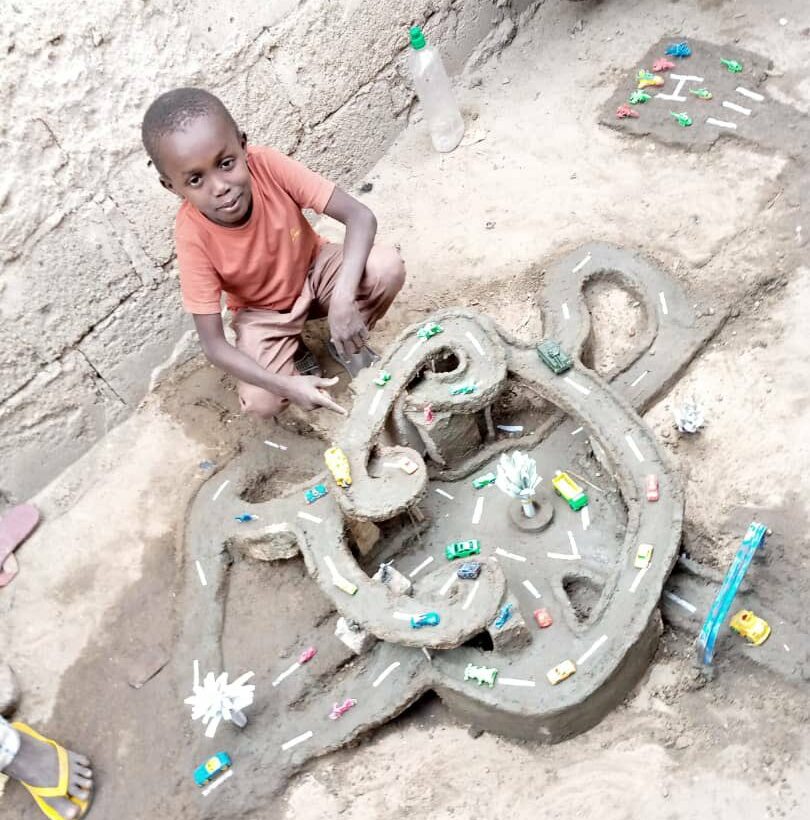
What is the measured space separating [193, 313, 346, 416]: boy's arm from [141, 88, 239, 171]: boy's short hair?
621 millimetres

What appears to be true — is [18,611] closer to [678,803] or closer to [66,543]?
[66,543]

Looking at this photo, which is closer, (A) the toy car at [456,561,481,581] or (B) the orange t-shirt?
(A) the toy car at [456,561,481,581]

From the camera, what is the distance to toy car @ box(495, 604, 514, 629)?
262 centimetres

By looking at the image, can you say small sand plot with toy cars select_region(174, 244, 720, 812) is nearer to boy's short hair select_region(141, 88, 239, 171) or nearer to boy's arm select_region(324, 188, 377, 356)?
boy's arm select_region(324, 188, 377, 356)

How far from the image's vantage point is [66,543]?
11.6 ft

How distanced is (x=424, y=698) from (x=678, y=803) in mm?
832

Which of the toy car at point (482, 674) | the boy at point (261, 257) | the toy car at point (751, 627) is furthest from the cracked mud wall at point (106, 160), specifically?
the toy car at point (751, 627)

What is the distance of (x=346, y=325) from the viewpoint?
330cm

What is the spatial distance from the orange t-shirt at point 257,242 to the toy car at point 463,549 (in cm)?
121

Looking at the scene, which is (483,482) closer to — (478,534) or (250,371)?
(478,534)

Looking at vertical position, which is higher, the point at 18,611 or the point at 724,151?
the point at 18,611

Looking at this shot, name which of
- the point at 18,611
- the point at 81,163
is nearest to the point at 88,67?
the point at 81,163

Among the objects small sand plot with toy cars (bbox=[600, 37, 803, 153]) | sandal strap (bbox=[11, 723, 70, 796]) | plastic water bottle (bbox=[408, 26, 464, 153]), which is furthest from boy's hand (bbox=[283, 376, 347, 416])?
small sand plot with toy cars (bbox=[600, 37, 803, 153])

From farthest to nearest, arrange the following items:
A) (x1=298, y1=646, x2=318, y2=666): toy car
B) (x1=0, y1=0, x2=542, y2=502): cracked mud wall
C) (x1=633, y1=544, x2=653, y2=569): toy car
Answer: (x1=0, y1=0, x2=542, y2=502): cracked mud wall < (x1=298, y1=646, x2=318, y2=666): toy car < (x1=633, y1=544, x2=653, y2=569): toy car
